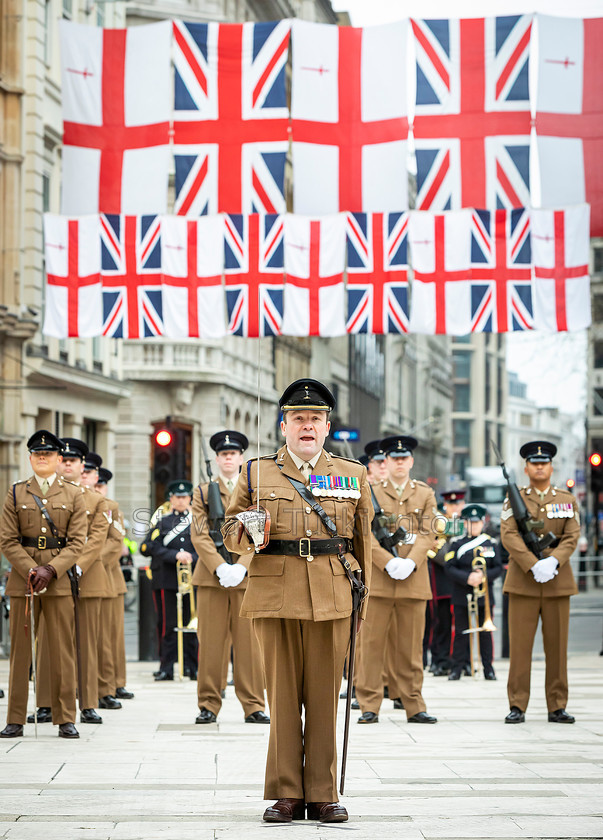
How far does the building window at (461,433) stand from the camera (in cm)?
12575

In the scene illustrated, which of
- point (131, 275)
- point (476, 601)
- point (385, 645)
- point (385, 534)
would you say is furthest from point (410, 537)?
point (131, 275)

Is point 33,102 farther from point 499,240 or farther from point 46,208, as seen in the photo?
point 499,240

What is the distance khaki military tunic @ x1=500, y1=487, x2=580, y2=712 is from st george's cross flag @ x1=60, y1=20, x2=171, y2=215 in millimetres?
8661

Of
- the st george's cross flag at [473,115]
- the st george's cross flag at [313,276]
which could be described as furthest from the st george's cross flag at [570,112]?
the st george's cross flag at [313,276]

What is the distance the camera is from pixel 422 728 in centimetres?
1103

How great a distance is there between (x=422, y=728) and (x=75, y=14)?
25757mm

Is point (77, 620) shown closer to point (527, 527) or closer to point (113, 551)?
point (113, 551)

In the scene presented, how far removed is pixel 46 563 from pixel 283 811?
389 centimetres

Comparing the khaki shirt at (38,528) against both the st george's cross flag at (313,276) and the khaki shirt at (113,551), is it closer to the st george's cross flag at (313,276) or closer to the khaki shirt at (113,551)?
the khaki shirt at (113,551)

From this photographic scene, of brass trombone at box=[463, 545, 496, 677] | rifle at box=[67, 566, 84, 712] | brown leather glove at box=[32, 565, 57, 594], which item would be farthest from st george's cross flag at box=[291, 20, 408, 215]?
brown leather glove at box=[32, 565, 57, 594]

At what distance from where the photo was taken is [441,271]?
17844 millimetres

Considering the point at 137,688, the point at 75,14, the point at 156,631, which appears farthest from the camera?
the point at 75,14

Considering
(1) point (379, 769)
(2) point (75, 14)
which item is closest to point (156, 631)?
(1) point (379, 769)

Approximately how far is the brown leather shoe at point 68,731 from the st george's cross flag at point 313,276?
27.5ft
